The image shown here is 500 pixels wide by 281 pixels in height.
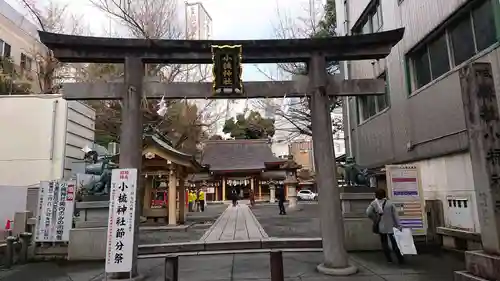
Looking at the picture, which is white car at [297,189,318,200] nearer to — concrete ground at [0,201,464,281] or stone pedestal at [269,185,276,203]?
stone pedestal at [269,185,276,203]

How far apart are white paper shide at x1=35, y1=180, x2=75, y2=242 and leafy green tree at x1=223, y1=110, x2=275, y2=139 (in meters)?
39.4

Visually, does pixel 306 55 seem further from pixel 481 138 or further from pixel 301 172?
pixel 301 172

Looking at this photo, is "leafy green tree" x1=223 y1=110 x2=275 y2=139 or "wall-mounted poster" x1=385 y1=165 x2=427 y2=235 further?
"leafy green tree" x1=223 y1=110 x2=275 y2=139

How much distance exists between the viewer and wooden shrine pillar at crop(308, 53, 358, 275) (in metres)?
7.20

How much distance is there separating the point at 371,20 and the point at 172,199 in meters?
13.3

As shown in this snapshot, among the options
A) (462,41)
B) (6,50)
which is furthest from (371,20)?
(6,50)

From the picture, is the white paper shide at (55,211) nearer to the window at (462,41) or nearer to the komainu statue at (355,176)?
the komainu statue at (355,176)

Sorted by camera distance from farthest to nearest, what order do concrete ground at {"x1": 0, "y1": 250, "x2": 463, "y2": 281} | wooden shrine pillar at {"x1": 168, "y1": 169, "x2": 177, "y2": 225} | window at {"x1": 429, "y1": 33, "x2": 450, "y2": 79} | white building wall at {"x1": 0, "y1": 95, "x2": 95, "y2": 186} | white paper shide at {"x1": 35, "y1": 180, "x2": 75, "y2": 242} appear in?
wooden shrine pillar at {"x1": 168, "y1": 169, "x2": 177, "y2": 225} → white building wall at {"x1": 0, "y1": 95, "x2": 95, "y2": 186} → window at {"x1": 429, "y1": 33, "x2": 450, "y2": 79} → white paper shide at {"x1": 35, "y1": 180, "x2": 75, "y2": 242} → concrete ground at {"x1": 0, "y1": 250, "x2": 463, "y2": 281}

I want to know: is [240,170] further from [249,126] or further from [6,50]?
[6,50]

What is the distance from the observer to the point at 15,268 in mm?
8383

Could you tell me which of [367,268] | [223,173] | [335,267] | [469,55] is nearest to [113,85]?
[335,267]

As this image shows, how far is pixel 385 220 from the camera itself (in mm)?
8000

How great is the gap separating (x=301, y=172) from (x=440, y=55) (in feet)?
140

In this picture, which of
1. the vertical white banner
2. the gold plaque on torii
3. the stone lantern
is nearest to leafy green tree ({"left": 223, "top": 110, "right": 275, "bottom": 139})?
the stone lantern
